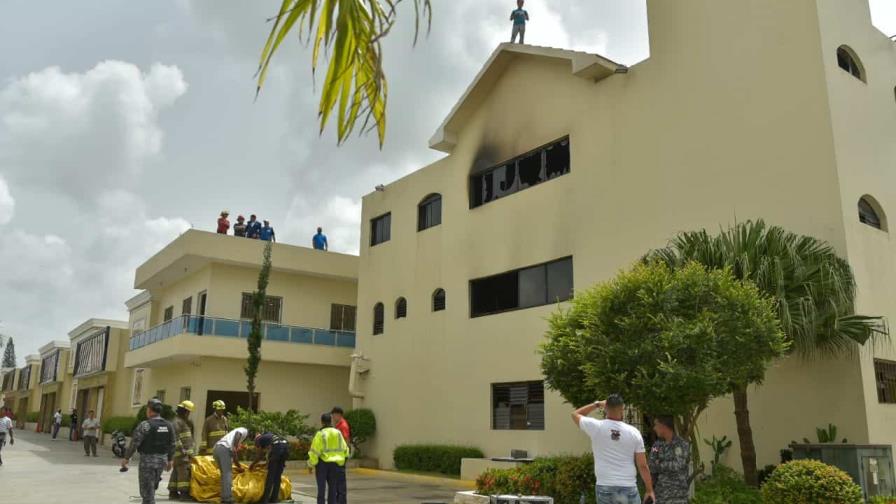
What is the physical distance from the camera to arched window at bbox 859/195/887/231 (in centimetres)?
1403

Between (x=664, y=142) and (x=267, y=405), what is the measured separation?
1772 centimetres

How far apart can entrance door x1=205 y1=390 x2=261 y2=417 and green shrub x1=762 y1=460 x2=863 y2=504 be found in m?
20.4

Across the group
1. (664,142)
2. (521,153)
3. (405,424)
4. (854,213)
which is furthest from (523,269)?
(854,213)

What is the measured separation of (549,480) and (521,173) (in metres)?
9.33

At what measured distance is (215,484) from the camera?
531 inches

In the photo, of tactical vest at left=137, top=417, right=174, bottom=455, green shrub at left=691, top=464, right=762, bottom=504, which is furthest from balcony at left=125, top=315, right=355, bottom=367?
green shrub at left=691, top=464, right=762, bottom=504

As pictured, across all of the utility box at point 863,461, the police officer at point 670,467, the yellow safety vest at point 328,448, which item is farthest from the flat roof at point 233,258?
the police officer at point 670,467

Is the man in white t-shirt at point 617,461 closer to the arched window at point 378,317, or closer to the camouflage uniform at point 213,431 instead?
the camouflage uniform at point 213,431

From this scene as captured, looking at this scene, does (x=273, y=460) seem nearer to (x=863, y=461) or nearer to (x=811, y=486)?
(x=811, y=486)

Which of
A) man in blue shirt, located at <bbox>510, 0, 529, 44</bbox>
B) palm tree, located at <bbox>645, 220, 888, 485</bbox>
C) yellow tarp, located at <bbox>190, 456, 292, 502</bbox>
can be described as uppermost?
man in blue shirt, located at <bbox>510, 0, 529, 44</bbox>

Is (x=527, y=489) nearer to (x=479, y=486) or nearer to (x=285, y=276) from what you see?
(x=479, y=486)

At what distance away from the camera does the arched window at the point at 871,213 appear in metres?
14.0

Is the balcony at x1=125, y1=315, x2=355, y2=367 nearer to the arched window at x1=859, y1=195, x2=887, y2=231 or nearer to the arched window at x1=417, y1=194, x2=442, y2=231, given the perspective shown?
the arched window at x1=417, y1=194, x2=442, y2=231

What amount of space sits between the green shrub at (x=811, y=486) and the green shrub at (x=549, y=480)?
287 centimetres
